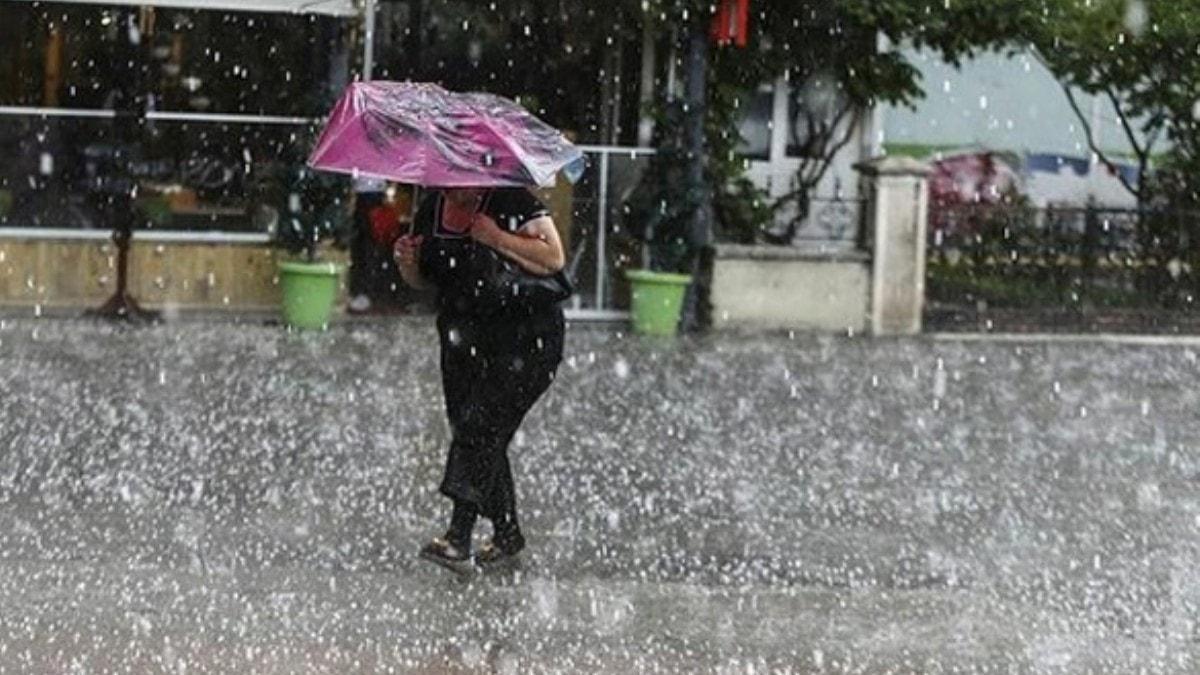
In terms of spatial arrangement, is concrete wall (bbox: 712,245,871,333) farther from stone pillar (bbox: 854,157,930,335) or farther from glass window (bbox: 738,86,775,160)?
glass window (bbox: 738,86,775,160)

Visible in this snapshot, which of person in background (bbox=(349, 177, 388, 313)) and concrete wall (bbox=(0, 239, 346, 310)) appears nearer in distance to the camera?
concrete wall (bbox=(0, 239, 346, 310))

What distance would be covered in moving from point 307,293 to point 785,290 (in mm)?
3671

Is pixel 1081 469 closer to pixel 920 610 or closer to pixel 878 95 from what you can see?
pixel 920 610

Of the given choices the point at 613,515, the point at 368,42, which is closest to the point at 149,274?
the point at 368,42

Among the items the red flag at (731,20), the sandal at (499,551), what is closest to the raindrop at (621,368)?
the red flag at (731,20)

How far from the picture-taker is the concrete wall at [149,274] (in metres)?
18.2

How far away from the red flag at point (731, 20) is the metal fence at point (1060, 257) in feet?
7.32

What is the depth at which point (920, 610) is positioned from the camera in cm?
882

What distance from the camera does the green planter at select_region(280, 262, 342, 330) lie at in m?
17.7

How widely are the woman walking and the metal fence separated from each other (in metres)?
10.5

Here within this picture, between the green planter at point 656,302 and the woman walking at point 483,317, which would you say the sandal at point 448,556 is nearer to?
the woman walking at point 483,317

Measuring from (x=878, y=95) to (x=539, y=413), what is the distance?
8.08m

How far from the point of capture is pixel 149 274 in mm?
18375

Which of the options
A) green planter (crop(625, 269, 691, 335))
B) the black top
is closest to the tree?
green planter (crop(625, 269, 691, 335))
